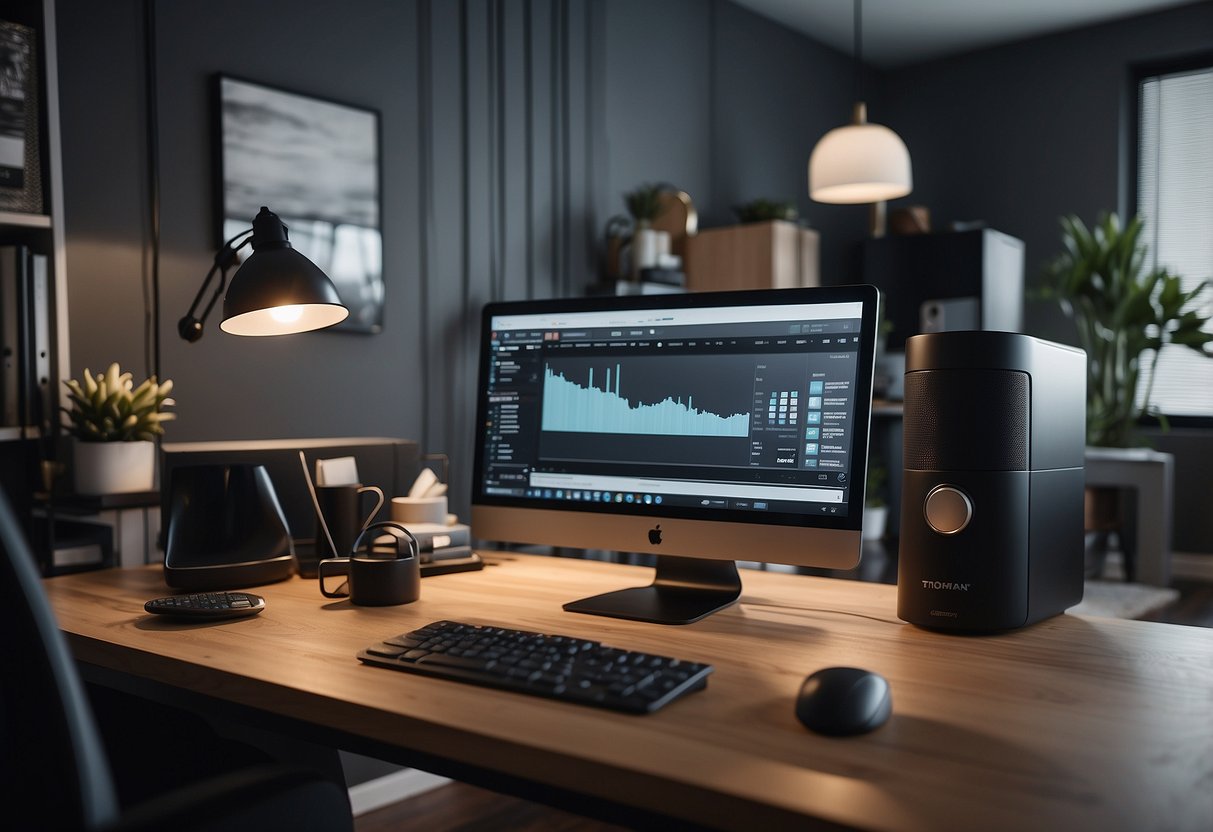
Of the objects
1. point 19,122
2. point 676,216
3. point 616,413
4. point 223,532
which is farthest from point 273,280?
point 676,216

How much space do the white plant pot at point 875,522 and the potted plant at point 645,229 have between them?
214 centimetres

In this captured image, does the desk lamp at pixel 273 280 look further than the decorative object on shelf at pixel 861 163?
No

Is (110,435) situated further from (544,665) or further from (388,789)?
(544,665)

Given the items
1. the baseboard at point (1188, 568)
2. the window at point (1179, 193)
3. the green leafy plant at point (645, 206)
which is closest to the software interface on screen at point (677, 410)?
the green leafy plant at point (645, 206)

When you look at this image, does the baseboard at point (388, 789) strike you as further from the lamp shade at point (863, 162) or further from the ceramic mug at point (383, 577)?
the lamp shade at point (863, 162)

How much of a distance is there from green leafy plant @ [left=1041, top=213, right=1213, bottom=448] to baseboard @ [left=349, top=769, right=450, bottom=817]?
11.9 ft

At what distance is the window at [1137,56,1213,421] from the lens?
5.20 metres

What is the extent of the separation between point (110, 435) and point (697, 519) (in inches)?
49.5

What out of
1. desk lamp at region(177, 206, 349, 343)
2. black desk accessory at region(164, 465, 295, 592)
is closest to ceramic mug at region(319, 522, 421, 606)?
black desk accessory at region(164, 465, 295, 592)

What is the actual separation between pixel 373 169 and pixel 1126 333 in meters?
3.86

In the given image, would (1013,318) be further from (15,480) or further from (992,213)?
(15,480)

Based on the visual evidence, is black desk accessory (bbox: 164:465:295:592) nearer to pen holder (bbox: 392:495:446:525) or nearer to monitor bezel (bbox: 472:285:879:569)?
pen holder (bbox: 392:495:446:525)

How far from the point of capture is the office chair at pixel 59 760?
2.15 ft

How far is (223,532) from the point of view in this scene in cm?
147
